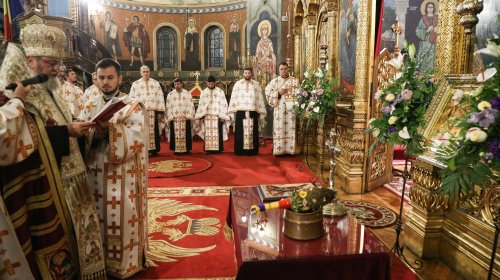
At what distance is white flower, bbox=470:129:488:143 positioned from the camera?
183 centimetres

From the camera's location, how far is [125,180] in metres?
3.01

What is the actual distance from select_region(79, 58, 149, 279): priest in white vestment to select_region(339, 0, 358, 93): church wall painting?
444 cm

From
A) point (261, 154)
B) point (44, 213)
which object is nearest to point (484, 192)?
point (44, 213)

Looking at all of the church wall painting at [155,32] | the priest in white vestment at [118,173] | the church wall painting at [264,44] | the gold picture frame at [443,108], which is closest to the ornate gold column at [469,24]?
the gold picture frame at [443,108]

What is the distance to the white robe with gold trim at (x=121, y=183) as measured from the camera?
293 cm

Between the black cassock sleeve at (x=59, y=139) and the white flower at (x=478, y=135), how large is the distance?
8.65 feet

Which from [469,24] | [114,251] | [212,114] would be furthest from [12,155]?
[212,114]

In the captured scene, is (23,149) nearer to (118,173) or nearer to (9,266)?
(9,266)

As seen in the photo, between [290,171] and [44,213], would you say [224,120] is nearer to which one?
[290,171]

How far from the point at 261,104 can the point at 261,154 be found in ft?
4.58

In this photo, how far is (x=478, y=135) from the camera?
1842 millimetres

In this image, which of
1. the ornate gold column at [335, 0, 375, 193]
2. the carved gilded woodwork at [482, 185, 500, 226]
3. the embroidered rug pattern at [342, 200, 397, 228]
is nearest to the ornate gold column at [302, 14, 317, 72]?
the ornate gold column at [335, 0, 375, 193]

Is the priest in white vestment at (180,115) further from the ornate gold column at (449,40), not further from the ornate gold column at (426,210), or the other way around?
the ornate gold column at (449,40)

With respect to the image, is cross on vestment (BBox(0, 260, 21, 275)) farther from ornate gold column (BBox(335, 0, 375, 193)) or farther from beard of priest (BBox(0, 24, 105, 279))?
ornate gold column (BBox(335, 0, 375, 193))
